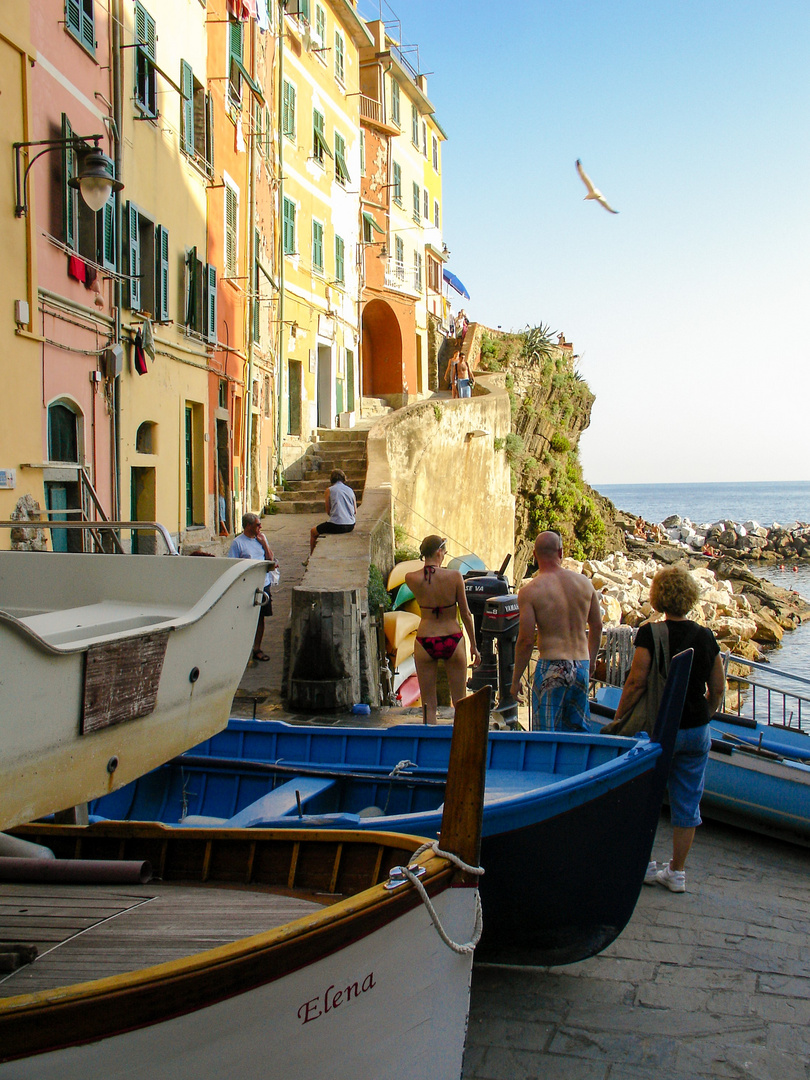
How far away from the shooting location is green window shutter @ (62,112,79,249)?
8.98 meters

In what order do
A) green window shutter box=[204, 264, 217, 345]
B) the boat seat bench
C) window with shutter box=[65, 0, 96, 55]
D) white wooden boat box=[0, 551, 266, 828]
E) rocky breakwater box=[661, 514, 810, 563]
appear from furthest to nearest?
1. rocky breakwater box=[661, 514, 810, 563]
2. green window shutter box=[204, 264, 217, 345]
3. window with shutter box=[65, 0, 96, 55]
4. the boat seat bench
5. white wooden boat box=[0, 551, 266, 828]

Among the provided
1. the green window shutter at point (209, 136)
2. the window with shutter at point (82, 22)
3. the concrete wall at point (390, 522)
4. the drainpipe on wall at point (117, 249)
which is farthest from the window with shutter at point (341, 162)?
the window with shutter at point (82, 22)

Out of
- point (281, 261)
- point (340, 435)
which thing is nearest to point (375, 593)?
point (340, 435)

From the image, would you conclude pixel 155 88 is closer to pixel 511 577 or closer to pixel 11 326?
pixel 11 326

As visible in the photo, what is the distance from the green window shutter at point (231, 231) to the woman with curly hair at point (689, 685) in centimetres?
1195

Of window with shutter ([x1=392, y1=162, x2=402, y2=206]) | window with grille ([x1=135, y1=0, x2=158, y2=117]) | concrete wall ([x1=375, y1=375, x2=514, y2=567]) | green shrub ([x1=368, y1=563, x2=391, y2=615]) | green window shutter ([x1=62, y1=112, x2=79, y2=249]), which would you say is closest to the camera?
green window shutter ([x1=62, y1=112, x2=79, y2=249])

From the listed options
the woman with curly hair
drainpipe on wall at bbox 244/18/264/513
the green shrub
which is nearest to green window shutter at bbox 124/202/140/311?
the green shrub

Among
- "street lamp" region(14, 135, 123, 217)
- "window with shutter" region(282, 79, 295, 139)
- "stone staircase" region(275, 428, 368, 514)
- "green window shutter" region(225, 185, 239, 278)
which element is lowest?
"stone staircase" region(275, 428, 368, 514)

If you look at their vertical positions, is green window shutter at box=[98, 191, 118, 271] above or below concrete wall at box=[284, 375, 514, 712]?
above

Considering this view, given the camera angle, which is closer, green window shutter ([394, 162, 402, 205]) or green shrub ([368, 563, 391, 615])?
green shrub ([368, 563, 391, 615])

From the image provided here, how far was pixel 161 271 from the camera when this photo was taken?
38.8 feet

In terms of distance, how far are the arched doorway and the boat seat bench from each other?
2549cm

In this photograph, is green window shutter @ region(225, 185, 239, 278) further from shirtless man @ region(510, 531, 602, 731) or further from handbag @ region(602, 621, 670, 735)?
handbag @ region(602, 621, 670, 735)

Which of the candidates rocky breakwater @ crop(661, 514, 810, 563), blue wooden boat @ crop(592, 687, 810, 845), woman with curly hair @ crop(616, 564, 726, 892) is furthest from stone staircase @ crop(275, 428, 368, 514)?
rocky breakwater @ crop(661, 514, 810, 563)
